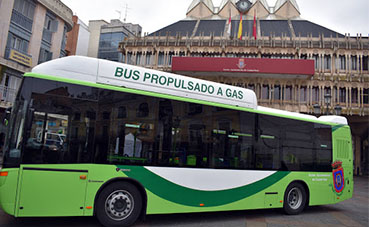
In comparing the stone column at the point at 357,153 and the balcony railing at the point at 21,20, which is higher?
the balcony railing at the point at 21,20

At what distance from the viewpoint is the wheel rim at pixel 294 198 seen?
894 centimetres

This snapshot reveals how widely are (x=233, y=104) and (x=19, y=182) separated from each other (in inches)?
215

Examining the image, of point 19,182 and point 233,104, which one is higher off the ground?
point 233,104

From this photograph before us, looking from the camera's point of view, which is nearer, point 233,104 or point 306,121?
point 233,104

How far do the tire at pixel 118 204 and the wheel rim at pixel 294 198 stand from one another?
197 inches

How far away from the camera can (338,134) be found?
10.2m

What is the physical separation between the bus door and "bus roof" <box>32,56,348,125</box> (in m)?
1.04

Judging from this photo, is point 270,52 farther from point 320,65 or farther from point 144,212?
point 144,212

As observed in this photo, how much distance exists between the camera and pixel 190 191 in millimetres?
6996

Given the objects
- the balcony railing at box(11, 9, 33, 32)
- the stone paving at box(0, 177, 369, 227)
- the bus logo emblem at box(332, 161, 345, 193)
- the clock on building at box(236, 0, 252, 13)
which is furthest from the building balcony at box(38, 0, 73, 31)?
the clock on building at box(236, 0, 252, 13)

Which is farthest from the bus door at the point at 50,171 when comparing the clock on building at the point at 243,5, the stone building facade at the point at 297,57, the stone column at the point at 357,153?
the clock on building at the point at 243,5

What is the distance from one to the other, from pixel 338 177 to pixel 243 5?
46061mm

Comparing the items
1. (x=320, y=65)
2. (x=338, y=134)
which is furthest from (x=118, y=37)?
(x=338, y=134)

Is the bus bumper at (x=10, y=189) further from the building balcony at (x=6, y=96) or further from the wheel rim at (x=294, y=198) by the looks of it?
the building balcony at (x=6, y=96)
